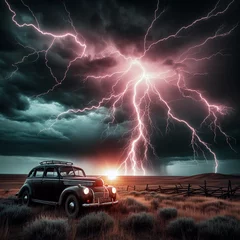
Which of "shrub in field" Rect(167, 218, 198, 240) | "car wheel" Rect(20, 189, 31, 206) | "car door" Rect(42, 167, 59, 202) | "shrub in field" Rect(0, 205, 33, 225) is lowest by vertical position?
"shrub in field" Rect(167, 218, 198, 240)

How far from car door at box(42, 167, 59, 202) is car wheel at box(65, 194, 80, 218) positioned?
0.86 meters

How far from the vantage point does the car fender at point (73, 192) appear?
27.8 ft

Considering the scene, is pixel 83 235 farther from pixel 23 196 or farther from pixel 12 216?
pixel 23 196

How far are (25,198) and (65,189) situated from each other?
9.83ft

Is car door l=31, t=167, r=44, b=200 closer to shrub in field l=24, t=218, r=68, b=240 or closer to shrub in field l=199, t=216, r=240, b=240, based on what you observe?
shrub in field l=24, t=218, r=68, b=240

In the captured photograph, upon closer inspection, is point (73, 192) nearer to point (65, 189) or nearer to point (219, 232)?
point (65, 189)

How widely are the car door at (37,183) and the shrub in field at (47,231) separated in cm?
444

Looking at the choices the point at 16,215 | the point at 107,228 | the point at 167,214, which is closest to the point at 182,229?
the point at 107,228

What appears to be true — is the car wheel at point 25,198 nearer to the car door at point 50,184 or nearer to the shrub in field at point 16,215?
the car door at point 50,184

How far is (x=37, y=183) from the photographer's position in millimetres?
10336

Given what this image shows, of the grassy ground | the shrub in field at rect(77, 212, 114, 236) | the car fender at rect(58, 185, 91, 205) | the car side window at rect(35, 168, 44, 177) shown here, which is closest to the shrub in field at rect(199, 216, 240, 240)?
the grassy ground

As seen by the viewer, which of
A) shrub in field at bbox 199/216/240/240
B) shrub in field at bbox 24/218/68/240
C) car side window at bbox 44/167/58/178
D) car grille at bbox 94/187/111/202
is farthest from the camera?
car side window at bbox 44/167/58/178

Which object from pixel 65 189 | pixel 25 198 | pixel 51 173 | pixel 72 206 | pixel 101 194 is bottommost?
pixel 72 206

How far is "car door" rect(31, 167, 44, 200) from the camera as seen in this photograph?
10.1 meters
